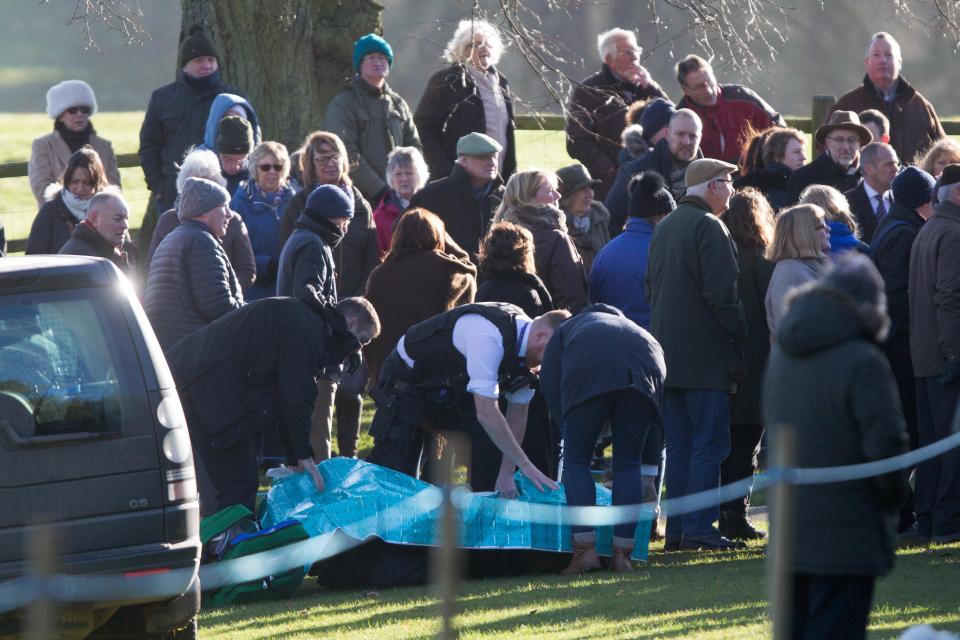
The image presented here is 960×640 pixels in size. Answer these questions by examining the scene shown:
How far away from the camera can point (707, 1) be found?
13898 millimetres

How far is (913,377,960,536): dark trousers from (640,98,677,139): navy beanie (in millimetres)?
3125

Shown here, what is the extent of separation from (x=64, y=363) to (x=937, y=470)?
5.67 metres

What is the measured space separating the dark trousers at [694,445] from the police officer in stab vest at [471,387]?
35.1 inches

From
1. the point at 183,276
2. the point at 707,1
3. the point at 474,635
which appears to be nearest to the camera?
the point at 474,635

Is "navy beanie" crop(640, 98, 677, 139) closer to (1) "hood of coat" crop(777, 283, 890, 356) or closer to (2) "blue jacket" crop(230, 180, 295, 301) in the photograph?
(2) "blue jacket" crop(230, 180, 295, 301)

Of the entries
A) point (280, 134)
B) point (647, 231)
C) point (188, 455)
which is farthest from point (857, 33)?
point (188, 455)

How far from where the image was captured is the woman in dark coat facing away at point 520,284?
10109 mm

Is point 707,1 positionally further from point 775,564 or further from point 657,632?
point 775,564

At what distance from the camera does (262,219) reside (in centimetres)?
1228

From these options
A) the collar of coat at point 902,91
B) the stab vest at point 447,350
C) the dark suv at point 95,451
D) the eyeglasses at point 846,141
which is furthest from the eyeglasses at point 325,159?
the dark suv at point 95,451

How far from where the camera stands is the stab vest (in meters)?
9.27

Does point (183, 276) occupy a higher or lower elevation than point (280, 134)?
lower

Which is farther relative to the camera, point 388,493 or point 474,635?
point 388,493

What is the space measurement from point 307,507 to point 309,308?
111 cm
